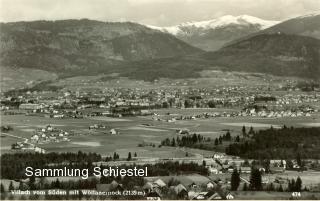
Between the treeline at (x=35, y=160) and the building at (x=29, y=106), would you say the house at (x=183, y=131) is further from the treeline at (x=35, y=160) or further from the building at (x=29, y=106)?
the building at (x=29, y=106)

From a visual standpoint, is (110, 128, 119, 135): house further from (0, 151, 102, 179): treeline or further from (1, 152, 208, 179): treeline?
(1, 152, 208, 179): treeline

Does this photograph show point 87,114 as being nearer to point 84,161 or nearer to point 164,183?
point 84,161

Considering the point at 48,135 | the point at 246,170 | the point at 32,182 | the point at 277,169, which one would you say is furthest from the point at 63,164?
the point at 48,135

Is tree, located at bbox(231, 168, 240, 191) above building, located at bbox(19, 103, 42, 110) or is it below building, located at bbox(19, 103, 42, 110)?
below

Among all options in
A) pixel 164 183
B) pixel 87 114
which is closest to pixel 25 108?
pixel 87 114

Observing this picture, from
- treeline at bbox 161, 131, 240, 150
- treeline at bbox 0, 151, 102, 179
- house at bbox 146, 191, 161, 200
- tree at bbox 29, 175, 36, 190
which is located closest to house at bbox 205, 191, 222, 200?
house at bbox 146, 191, 161, 200

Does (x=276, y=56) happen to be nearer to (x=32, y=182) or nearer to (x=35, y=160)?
(x=35, y=160)
